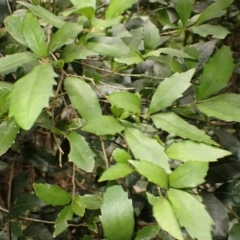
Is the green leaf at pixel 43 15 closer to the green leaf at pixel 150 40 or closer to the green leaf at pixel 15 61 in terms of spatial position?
the green leaf at pixel 15 61

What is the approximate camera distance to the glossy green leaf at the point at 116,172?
57 cm

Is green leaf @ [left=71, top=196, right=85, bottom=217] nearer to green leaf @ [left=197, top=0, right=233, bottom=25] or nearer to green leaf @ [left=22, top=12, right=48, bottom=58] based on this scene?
green leaf @ [left=22, top=12, right=48, bottom=58]

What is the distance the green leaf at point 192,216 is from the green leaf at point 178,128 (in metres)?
0.10

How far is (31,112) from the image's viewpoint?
0.47 m

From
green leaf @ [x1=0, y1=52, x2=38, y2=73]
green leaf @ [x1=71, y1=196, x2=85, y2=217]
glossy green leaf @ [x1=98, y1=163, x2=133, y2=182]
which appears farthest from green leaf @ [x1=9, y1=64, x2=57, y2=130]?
green leaf @ [x1=71, y1=196, x2=85, y2=217]

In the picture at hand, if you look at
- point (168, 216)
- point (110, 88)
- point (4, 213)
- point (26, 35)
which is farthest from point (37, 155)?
point (168, 216)

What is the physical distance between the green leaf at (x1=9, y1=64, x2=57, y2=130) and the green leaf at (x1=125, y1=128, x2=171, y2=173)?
6.5 inches

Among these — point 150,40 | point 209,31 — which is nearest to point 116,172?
point 150,40

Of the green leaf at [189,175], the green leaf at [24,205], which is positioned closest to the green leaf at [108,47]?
the green leaf at [189,175]

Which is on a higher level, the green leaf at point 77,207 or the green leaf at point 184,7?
the green leaf at point 184,7

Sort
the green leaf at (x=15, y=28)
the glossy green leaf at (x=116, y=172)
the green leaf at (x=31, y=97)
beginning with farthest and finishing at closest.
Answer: the green leaf at (x=15, y=28)
the glossy green leaf at (x=116, y=172)
the green leaf at (x=31, y=97)

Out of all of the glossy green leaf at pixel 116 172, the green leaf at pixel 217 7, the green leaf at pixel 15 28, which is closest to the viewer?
the glossy green leaf at pixel 116 172

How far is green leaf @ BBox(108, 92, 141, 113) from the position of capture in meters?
0.61

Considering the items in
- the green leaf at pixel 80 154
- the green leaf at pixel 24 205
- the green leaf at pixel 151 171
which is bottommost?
the green leaf at pixel 24 205
